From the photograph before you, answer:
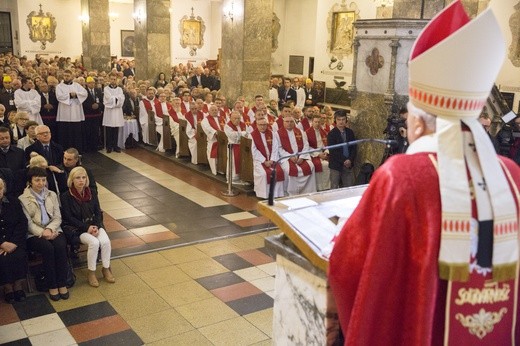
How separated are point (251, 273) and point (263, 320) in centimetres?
106

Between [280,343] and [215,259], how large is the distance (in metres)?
3.41

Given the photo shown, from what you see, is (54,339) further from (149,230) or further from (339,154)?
(339,154)

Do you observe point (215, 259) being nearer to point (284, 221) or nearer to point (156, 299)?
point (156, 299)

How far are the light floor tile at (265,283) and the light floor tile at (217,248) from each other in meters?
0.85

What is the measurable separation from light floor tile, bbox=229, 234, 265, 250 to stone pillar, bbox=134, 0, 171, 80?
34.8 feet

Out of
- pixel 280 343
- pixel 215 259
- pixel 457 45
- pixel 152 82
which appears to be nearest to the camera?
pixel 457 45

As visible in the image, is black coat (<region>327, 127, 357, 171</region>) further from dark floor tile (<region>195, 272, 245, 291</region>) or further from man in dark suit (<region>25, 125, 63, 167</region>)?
man in dark suit (<region>25, 125, 63, 167</region>)

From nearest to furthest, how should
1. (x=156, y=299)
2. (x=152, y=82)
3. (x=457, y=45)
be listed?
(x=457, y=45)
(x=156, y=299)
(x=152, y=82)

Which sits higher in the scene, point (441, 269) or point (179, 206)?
point (441, 269)

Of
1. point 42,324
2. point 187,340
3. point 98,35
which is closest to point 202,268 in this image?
point 187,340

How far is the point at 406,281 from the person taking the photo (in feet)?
6.36

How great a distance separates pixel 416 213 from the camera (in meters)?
1.89

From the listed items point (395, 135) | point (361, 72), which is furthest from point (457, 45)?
point (361, 72)

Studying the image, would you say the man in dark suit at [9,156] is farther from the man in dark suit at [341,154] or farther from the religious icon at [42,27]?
the religious icon at [42,27]
